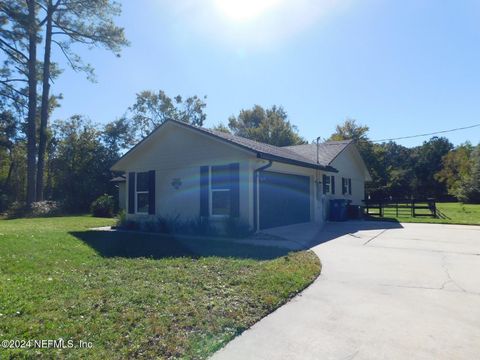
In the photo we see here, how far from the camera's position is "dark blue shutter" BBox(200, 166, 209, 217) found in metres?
11.8

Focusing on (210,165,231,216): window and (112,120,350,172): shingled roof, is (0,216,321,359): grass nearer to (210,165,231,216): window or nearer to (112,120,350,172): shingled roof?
(210,165,231,216): window

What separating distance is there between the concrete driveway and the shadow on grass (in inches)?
65.3

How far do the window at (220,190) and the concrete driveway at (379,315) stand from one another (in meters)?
4.62

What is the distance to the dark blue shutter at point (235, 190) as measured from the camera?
10992 mm

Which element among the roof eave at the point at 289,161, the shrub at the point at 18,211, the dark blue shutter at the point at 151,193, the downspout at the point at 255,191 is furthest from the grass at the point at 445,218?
the shrub at the point at 18,211

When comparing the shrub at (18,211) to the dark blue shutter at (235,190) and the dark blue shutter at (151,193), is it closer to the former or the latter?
the dark blue shutter at (151,193)

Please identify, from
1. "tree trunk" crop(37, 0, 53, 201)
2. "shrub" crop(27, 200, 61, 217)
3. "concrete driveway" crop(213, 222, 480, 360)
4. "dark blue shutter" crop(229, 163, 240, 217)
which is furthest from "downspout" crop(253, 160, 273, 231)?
"tree trunk" crop(37, 0, 53, 201)

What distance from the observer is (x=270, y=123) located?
1590 inches

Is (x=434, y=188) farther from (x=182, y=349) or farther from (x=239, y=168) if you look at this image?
(x=182, y=349)

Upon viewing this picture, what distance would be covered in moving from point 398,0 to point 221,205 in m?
8.10

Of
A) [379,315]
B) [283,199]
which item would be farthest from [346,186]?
[379,315]

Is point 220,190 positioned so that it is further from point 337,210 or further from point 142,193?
point 337,210

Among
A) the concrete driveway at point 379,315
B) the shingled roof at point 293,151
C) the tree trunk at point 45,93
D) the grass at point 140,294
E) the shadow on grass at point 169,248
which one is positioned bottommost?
the concrete driveway at point 379,315

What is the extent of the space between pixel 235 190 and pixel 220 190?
0.78 meters
